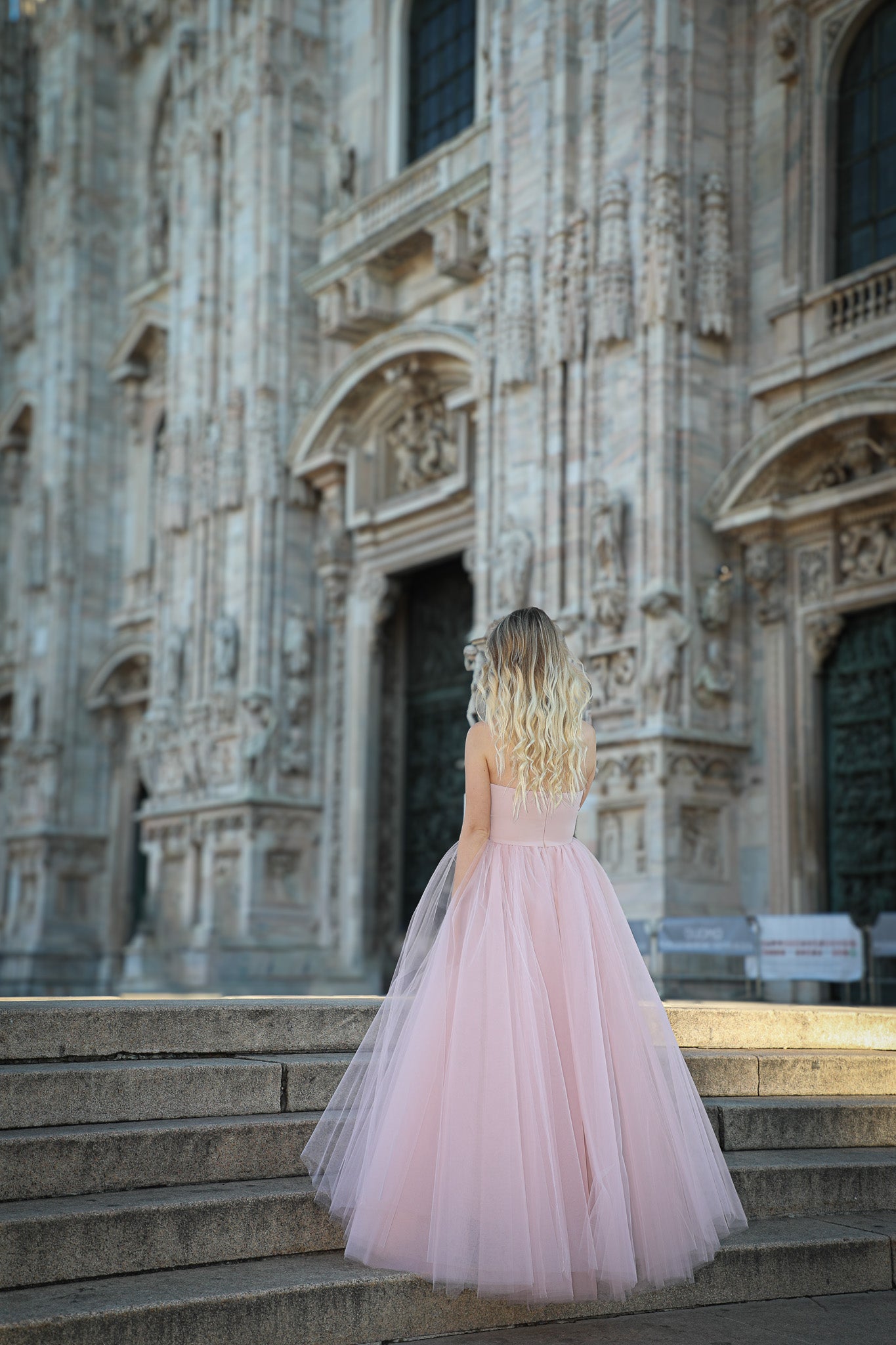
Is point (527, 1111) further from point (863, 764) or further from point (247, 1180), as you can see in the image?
point (863, 764)

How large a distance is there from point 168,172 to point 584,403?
13030mm

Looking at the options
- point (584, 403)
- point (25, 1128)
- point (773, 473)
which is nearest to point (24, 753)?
point (584, 403)

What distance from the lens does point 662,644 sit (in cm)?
1306

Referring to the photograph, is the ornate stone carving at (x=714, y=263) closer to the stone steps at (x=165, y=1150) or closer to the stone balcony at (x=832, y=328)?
the stone balcony at (x=832, y=328)

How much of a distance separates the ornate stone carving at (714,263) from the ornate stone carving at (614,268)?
2.14 ft

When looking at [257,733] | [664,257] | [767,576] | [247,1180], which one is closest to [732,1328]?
[247,1180]

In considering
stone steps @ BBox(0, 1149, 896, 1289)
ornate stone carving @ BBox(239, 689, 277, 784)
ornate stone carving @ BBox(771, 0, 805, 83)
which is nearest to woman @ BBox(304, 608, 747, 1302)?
stone steps @ BBox(0, 1149, 896, 1289)

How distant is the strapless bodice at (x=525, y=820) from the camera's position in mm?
4734

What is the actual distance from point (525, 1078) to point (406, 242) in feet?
48.0

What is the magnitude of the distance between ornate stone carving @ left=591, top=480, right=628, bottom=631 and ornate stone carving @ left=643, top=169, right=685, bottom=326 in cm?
167

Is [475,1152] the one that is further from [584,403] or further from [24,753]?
[24,753]

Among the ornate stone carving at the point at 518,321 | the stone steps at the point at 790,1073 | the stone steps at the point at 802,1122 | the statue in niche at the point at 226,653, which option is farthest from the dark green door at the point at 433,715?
the stone steps at the point at 802,1122

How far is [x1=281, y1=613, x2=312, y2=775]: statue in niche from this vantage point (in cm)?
1869

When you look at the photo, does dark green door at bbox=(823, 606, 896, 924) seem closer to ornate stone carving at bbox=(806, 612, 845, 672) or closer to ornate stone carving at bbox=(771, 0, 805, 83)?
ornate stone carving at bbox=(806, 612, 845, 672)
